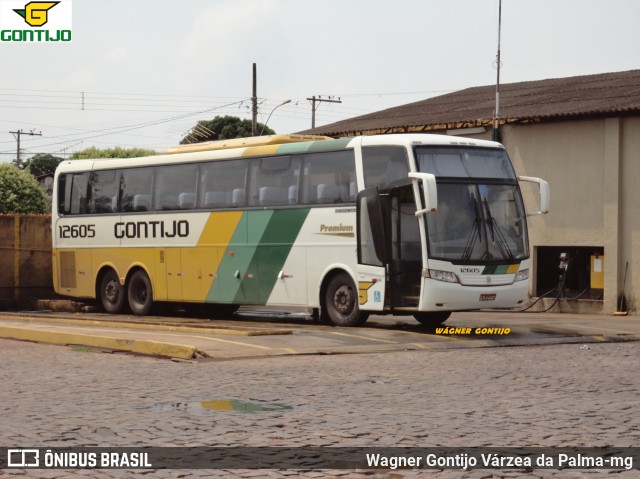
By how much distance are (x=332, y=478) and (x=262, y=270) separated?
16.3 m

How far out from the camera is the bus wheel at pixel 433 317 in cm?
2172

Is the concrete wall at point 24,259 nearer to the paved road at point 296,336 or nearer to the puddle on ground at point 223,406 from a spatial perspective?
the paved road at point 296,336

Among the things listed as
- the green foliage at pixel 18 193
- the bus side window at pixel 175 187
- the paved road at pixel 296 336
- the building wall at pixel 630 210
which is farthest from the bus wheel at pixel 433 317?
the green foliage at pixel 18 193

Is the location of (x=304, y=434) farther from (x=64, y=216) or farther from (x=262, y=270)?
(x=64, y=216)

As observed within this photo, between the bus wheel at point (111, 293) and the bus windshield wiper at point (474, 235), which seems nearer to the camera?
the bus windshield wiper at point (474, 235)

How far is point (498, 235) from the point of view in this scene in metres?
20.1

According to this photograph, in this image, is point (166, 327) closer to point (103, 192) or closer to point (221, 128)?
point (103, 192)

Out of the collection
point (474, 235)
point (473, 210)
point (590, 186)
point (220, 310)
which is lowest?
Result: point (220, 310)

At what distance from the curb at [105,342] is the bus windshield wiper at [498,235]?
283 inches

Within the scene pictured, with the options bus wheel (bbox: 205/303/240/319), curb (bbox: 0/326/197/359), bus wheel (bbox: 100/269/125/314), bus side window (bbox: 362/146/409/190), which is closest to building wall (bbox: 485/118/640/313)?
bus wheel (bbox: 205/303/240/319)

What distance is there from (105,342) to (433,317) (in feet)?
25.1

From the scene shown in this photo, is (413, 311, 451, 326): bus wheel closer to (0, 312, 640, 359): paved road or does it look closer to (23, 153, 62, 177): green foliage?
(0, 312, 640, 359): paved road

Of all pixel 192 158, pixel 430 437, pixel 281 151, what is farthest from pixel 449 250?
pixel 430 437

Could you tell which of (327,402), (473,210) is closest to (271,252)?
(473,210)
